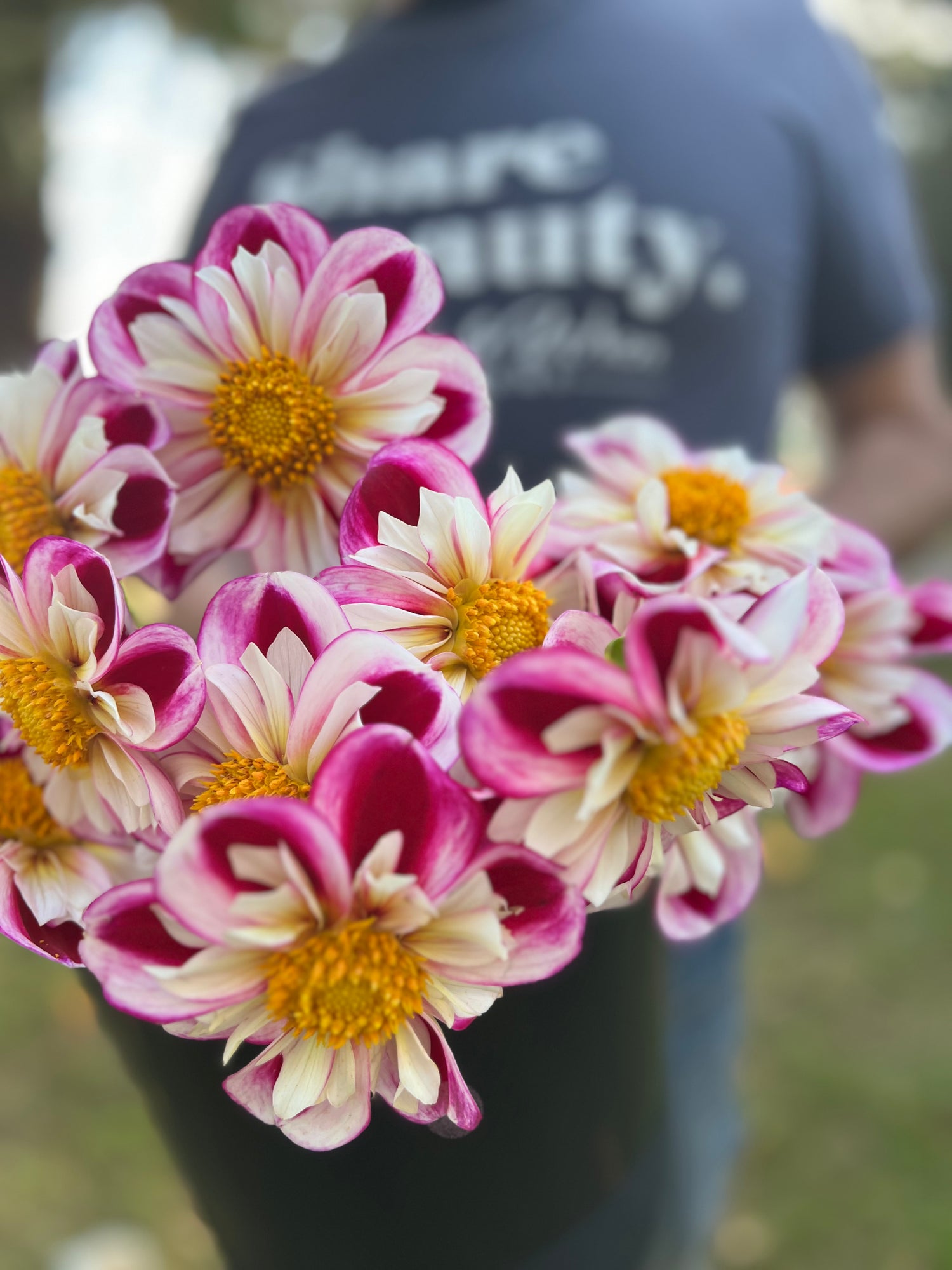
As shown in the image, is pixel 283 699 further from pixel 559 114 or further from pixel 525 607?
pixel 559 114

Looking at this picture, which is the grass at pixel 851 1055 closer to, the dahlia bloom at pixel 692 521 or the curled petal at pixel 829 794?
the curled petal at pixel 829 794

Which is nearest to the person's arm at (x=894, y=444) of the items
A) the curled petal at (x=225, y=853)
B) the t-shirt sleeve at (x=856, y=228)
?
the t-shirt sleeve at (x=856, y=228)

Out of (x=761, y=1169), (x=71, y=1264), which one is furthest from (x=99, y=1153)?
(x=761, y=1169)

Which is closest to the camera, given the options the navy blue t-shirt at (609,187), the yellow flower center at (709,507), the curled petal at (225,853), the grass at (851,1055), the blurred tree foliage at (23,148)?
the curled petal at (225,853)

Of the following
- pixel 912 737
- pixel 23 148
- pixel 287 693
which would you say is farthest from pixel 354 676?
pixel 23 148

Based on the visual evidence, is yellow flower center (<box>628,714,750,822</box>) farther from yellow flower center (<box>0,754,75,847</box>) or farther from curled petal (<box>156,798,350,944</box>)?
yellow flower center (<box>0,754,75,847</box>)
